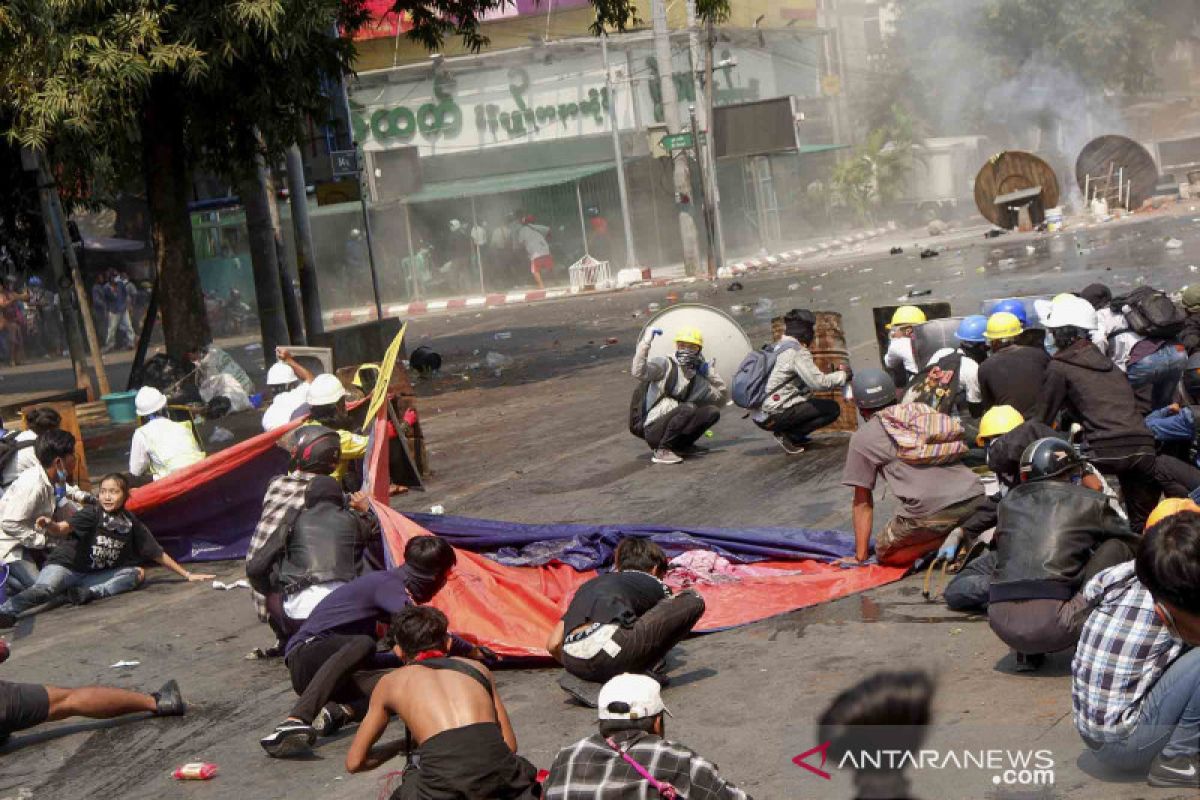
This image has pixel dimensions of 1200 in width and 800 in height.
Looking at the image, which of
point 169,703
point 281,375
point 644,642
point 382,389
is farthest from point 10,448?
point 644,642

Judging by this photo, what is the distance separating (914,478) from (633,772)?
3958 millimetres

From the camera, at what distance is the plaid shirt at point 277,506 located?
7672mm

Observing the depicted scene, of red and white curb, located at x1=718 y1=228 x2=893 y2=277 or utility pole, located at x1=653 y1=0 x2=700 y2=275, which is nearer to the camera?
utility pole, located at x1=653 y1=0 x2=700 y2=275

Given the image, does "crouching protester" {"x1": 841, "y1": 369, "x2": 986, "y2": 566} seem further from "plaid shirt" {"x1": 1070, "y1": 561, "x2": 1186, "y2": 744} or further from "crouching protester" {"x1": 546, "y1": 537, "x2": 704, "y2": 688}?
"plaid shirt" {"x1": 1070, "y1": 561, "x2": 1186, "y2": 744}

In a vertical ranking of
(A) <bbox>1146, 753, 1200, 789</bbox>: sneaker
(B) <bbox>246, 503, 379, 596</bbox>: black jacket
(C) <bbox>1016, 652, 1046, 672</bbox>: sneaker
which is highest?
(B) <bbox>246, 503, 379, 596</bbox>: black jacket

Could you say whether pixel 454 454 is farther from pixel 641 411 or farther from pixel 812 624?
pixel 812 624

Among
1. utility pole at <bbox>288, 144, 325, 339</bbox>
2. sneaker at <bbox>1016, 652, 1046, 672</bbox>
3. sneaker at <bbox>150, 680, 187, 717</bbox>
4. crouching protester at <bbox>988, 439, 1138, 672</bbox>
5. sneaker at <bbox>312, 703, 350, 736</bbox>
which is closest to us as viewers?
crouching protester at <bbox>988, 439, 1138, 672</bbox>

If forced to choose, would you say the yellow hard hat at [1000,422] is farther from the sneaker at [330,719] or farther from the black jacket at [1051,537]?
the sneaker at [330,719]

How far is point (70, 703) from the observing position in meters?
7.00

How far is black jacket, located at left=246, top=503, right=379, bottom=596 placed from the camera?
7.42 metres

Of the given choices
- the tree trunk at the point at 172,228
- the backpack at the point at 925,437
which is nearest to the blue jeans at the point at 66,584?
the backpack at the point at 925,437

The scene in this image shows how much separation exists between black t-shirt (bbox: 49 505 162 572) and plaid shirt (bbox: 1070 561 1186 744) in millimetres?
6784

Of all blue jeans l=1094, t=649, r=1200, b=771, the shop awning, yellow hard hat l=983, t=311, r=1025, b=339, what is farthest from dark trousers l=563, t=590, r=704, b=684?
the shop awning

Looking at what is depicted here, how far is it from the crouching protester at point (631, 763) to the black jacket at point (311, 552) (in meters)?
3.29
